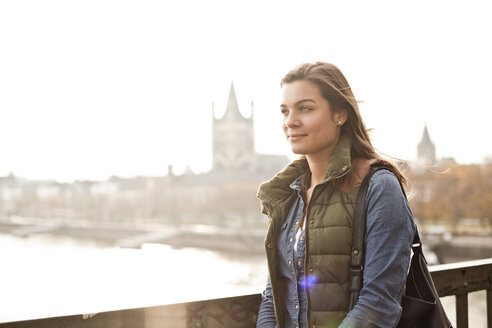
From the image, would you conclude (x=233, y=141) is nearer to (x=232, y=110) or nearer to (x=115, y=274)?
(x=232, y=110)

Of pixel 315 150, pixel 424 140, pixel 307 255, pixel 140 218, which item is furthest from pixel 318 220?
pixel 424 140

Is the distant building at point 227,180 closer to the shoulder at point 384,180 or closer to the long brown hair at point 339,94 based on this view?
the long brown hair at point 339,94

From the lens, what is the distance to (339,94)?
4.28 feet

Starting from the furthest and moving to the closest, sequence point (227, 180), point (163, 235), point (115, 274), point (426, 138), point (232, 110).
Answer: point (232, 110), point (426, 138), point (227, 180), point (163, 235), point (115, 274)

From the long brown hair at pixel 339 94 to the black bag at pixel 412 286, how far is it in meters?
0.12

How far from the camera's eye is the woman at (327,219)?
1.12 meters

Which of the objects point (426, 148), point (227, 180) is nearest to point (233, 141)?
point (227, 180)

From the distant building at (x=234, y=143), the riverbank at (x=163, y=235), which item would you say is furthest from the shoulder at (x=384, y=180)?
the distant building at (x=234, y=143)

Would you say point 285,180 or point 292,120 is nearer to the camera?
point 292,120

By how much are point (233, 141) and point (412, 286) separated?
66.0 meters

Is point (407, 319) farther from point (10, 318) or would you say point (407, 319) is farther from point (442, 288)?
point (10, 318)

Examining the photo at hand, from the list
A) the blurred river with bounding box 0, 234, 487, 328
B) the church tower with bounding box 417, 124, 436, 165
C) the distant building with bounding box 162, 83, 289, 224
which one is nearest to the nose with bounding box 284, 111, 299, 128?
the blurred river with bounding box 0, 234, 487, 328

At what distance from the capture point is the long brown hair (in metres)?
1.31

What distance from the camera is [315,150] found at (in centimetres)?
136
